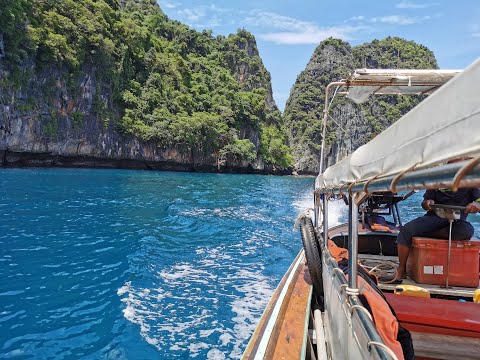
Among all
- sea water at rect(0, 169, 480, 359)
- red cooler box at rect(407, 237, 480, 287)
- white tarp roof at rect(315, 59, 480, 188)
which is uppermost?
white tarp roof at rect(315, 59, 480, 188)

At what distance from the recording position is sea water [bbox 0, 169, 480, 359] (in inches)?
134

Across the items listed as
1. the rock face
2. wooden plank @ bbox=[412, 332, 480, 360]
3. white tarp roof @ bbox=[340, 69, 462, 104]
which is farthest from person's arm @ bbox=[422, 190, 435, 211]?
the rock face

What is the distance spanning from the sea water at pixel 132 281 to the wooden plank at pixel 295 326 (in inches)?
34.5

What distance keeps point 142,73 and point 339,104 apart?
125 ft

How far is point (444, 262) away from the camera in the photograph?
2938 millimetres

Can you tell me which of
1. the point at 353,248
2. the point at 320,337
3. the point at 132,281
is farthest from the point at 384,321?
the point at 132,281

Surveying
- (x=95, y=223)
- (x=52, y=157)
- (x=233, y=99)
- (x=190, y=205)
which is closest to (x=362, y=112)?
(x=233, y=99)

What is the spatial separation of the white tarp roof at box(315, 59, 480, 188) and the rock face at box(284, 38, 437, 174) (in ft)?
193

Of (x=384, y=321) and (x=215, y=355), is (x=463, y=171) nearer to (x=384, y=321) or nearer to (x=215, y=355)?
(x=384, y=321)

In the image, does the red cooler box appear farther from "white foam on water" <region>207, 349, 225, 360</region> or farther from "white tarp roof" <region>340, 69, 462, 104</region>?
"white tarp roof" <region>340, 69, 462, 104</region>

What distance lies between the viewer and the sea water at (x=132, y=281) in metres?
3.39

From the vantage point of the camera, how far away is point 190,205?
40.1 ft

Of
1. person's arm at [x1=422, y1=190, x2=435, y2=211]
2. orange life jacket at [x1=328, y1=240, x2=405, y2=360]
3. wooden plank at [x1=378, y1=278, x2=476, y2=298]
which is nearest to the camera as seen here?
orange life jacket at [x1=328, y1=240, x2=405, y2=360]

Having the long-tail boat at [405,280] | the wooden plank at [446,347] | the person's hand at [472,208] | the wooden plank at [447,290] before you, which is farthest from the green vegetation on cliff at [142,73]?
the wooden plank at [446,347]
